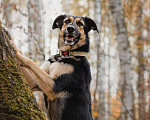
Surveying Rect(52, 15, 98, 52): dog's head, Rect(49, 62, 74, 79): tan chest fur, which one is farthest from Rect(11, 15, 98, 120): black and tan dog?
Rect(52, 15, 98, 52): dog's head

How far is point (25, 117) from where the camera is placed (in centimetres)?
201

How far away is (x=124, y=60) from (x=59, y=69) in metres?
4.54

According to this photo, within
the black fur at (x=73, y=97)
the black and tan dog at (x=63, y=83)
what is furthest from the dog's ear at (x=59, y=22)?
the black fur at (x=73, y=97)

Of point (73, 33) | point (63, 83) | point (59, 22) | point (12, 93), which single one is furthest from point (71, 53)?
point (12, 93)

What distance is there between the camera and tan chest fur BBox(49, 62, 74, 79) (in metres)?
3.51

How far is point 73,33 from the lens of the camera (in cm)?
416

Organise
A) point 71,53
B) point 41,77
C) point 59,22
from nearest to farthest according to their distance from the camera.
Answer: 1. point 41,77
2. point 71,53
3. point 59,22

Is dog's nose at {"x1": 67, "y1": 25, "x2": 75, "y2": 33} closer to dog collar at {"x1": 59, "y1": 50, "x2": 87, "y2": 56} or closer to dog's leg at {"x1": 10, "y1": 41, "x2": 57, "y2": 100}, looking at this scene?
dog collar at {"x1": 59, "y1": 50, "x2": 87, "y2": 56}

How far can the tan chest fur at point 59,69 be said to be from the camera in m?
3.51

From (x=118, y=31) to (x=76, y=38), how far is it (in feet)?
12.8

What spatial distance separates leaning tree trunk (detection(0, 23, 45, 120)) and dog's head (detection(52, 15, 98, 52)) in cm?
201

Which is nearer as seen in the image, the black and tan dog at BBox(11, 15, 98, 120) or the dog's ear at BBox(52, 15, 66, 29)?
the black and tan dog at BBox(11, 15, 98, 120)

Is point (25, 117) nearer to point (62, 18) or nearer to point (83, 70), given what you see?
point (83, 70)

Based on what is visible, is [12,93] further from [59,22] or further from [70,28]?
[59,22]
